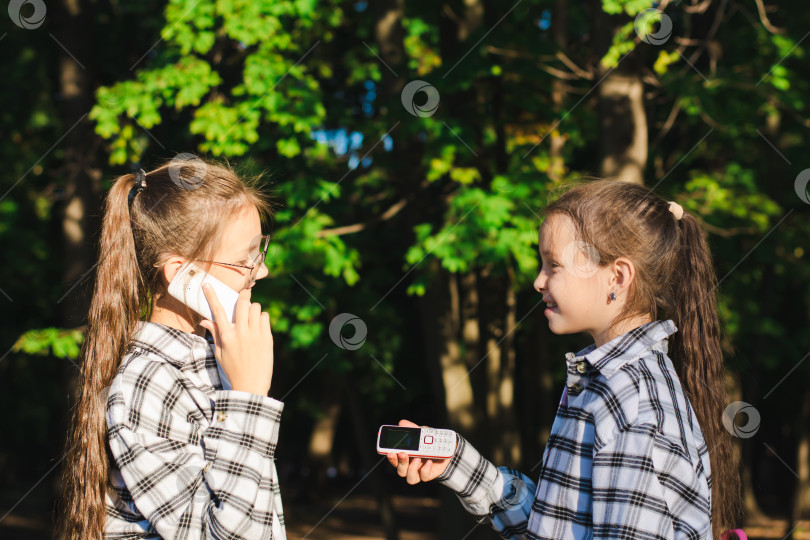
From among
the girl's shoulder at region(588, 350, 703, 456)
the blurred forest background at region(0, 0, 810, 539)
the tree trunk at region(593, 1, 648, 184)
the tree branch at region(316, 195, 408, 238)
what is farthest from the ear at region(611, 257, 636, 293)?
the tree branch at region(316, 195, 408, 238)

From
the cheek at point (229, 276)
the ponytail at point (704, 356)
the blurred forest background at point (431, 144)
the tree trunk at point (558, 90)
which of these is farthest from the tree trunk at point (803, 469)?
the cheek at point (229, 276)

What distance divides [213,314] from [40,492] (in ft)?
90.6

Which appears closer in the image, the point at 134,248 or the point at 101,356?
the point at 101,356

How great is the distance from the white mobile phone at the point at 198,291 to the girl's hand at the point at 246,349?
0.06 meters

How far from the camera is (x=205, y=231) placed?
→ 2.20 meters

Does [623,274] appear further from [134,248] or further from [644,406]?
[134,248]

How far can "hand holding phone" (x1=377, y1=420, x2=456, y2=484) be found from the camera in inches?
91.0

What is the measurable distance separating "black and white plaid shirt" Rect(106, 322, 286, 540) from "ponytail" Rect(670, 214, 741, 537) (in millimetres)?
1159

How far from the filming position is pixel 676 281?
7.52ft

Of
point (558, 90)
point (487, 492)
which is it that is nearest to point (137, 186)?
point (487, 492)

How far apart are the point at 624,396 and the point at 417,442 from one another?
0.66 meters

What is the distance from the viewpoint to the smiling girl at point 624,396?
6.02 feet

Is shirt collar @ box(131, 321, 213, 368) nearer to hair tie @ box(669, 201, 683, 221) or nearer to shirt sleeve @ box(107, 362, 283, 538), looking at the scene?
shirt sleeve @ box(107, 362, 283, 538)

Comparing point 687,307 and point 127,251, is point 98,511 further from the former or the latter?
point 687,307
